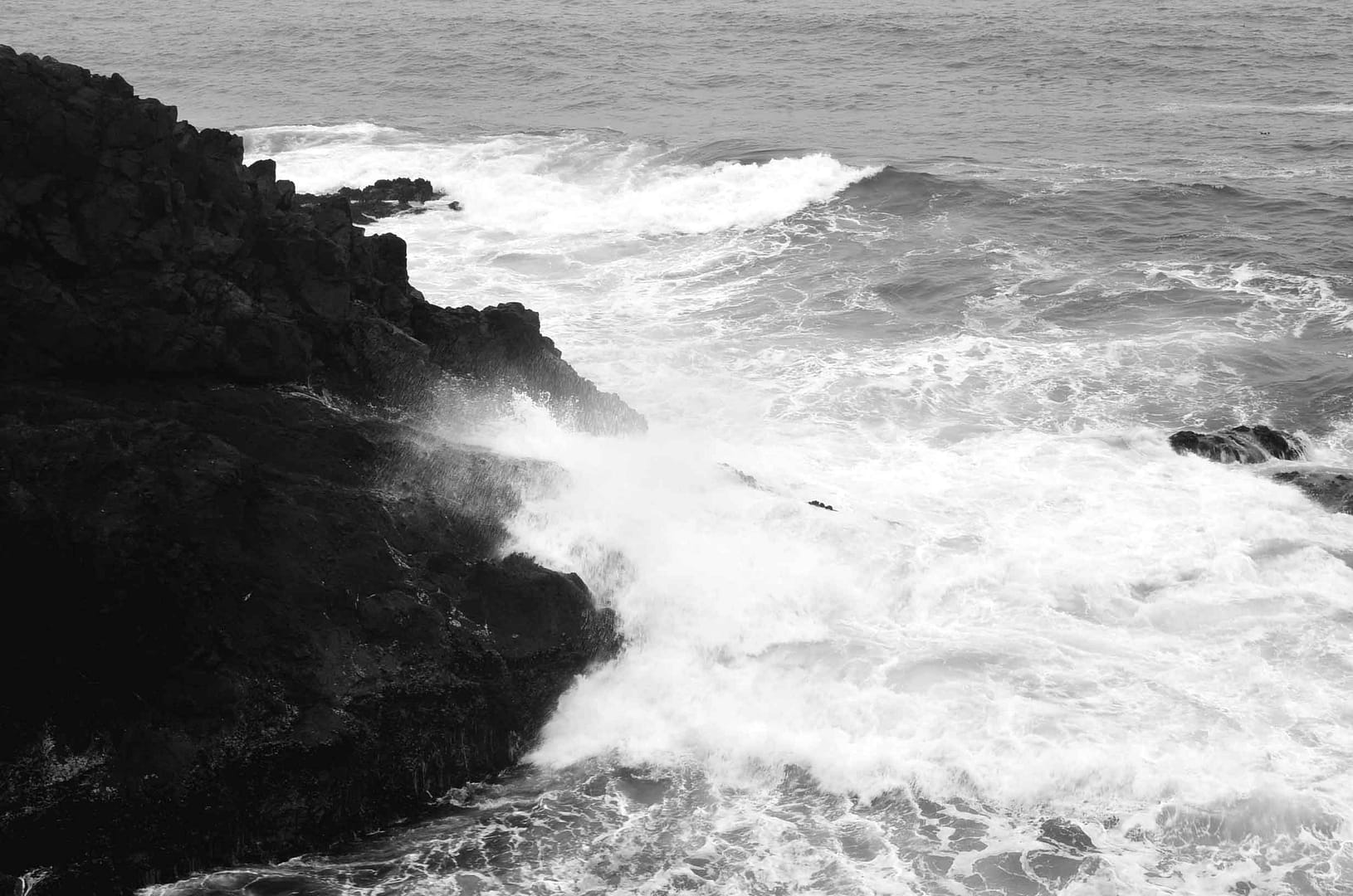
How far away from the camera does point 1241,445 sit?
21.3m

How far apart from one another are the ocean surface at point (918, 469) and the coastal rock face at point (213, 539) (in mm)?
771

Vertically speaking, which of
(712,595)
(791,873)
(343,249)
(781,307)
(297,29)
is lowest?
(791,873)

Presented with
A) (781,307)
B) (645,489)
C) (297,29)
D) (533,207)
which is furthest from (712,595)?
(297,29)

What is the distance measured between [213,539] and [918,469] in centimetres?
1215

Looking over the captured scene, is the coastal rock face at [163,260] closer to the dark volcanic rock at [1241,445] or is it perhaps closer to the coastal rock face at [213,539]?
the coastal rock face at [213,539]

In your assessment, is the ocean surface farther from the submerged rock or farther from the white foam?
the white foam

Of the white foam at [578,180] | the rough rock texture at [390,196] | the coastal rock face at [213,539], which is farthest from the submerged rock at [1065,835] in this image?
the rough rock texture at [390,196]

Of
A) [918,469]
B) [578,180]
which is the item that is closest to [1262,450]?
[918,469]

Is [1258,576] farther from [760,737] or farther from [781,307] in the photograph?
[781,307]

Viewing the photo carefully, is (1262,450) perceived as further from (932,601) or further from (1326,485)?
(932,601)

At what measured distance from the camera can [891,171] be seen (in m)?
38.5

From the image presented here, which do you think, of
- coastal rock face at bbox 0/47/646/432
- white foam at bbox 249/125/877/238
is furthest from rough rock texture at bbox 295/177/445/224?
coastal rock face at bbox 0/47/646/432

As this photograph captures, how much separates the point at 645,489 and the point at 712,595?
2314mm

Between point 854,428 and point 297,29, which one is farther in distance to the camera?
point 297,29
